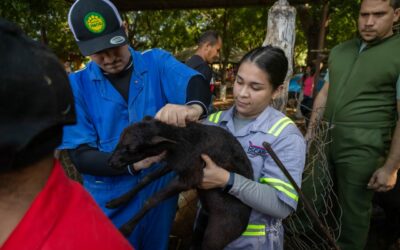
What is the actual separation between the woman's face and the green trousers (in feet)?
4.42

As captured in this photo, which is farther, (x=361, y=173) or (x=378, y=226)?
(x=378, y=226)

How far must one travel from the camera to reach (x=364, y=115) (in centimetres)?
297

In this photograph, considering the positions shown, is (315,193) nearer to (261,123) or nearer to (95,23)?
(261,123)

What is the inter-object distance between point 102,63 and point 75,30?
0.23 metres

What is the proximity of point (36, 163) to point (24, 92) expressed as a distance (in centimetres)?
19

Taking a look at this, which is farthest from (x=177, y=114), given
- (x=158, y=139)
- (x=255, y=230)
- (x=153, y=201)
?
(x=255, y=230)

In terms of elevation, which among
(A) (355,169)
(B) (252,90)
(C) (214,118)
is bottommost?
(A) (355,169)

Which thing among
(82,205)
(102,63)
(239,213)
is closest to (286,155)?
(239,213)

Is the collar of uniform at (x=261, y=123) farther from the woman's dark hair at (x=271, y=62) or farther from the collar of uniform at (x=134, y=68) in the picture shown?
the collar of uniform at (x=134, y=68)

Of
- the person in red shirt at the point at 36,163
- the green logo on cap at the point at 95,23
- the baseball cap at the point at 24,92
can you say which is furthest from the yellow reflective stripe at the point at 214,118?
the baseball cap at the point at 24,92

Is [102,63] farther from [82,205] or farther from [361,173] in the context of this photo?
[361,173]

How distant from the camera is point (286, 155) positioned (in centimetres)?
195

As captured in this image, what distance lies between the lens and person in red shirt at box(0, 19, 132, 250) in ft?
2.05

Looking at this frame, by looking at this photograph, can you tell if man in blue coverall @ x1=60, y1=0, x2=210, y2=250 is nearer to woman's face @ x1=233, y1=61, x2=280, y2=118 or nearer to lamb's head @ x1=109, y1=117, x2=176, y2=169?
lamb's head @ x1=109, y1=117, x2=176, y2=169
